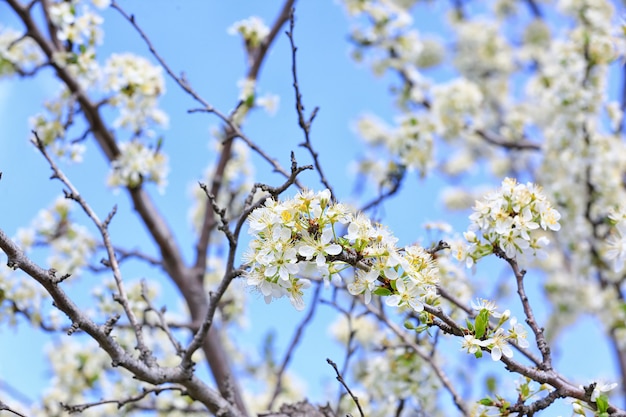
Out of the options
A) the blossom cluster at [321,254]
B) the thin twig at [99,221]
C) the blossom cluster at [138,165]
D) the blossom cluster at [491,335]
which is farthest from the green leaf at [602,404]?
the blossom cluster at [138,165]

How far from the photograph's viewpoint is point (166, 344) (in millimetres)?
5293

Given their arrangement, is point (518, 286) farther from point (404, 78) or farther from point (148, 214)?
point (404, 78)

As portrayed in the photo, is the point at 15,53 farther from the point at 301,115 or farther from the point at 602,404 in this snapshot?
the point at 602,404

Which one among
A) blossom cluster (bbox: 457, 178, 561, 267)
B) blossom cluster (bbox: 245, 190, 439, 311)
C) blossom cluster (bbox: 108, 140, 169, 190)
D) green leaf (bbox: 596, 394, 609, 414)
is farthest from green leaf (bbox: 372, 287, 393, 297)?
blossom cluster (bbox: 108, 140, 169, 190)

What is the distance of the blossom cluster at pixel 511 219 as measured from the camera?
165cm

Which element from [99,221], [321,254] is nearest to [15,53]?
[99,221]

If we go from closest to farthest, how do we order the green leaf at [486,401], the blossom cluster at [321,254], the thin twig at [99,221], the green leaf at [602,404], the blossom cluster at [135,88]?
the blossom cluster at [321,254] → the green leaf at [602,404] → the green leaf at [486,401] → the thin twig at [99,221] → the blossom cluster at [135,88]

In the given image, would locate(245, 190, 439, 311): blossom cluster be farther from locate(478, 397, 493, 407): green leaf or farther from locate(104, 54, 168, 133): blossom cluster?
locate(104, 54, 168, 133): blossom cluster

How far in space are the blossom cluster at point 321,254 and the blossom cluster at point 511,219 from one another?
14.7 inches

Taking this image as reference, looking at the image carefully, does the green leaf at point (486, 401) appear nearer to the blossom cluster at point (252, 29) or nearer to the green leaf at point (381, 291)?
the green leaf at point (381, 291)

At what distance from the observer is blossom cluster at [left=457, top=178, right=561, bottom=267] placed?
1646 mm

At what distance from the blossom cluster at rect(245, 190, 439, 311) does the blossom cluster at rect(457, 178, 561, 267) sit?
37 cm

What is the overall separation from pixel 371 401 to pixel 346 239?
1817 millimetres

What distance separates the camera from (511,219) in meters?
1.65
